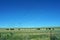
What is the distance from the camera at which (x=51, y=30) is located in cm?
1647

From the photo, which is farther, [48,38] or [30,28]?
[30,28]

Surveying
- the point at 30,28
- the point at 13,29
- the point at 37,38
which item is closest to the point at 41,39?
the point at 37,38

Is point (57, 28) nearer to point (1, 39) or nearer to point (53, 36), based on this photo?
point (53, 36)

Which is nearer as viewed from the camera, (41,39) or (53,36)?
(53,36)

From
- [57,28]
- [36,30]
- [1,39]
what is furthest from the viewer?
[36,30]

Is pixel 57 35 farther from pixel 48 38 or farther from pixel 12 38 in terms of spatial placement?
pixel 12 38

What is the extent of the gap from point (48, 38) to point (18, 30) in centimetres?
495

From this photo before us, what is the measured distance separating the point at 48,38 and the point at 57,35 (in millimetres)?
990

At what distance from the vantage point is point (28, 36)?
56.9 ft

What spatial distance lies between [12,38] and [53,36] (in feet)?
13.5

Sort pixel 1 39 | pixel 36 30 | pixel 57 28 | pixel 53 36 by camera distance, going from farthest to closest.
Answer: pixel 36 30, pixel 57 28, pixel 1 39, pixel 53 36

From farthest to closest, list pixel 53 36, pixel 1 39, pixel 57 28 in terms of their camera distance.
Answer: pixel 57 28
pixel 1 39
pixel 53 36

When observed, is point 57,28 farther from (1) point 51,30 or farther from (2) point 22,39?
(2) point 22,39

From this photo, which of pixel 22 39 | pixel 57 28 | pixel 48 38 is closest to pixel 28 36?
pixel 22 39
